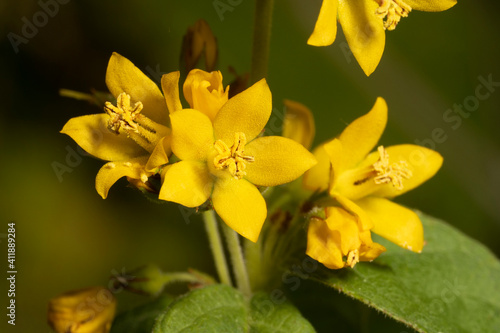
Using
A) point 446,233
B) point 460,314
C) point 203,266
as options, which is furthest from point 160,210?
point 460,314

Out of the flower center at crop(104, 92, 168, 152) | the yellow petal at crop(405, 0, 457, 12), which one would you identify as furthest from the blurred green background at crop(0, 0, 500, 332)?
the yellow petal at crop(405, 0, 457, 12)

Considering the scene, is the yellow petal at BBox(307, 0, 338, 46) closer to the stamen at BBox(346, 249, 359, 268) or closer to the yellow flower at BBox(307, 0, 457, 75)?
the yellow flower at BBox(307, 0, 457, 75)

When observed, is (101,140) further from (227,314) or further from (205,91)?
(227,314)

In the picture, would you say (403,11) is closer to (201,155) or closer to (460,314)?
(201,155)

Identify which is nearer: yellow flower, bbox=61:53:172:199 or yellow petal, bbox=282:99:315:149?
yellow flower, bbox=61:53:172:199

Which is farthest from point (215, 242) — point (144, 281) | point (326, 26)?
point (326, 26)
